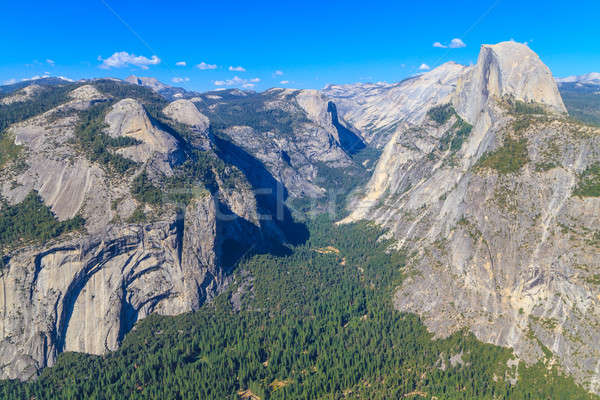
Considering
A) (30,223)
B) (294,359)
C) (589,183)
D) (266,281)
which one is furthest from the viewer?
A: (266,281)

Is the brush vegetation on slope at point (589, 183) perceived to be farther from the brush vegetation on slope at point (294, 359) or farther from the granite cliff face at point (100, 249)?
the granite cliff face at point (100, 249)

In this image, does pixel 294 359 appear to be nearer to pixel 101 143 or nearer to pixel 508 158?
pixel 508 158

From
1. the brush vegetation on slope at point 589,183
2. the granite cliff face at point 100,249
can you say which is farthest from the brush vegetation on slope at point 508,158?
the granite cliff face at point 100,249

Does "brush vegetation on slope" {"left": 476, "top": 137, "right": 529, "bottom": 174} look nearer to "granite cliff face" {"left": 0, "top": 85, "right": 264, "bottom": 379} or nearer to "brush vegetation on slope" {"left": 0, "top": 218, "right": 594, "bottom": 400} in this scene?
"brush vegetation on slope" {"left": 0, "top": 218, "right": 594, "bottom": 400}

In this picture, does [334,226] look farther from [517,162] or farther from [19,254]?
[19,254]

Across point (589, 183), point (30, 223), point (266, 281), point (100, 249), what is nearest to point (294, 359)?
point (266, 281)

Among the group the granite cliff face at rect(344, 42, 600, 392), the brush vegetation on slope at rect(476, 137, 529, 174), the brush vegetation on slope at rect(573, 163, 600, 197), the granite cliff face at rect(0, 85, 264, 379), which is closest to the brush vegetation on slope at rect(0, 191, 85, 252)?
the granite cliff face at rect(0, 85, 264, 379)

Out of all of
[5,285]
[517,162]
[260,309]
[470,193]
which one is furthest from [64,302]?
[517,162]
